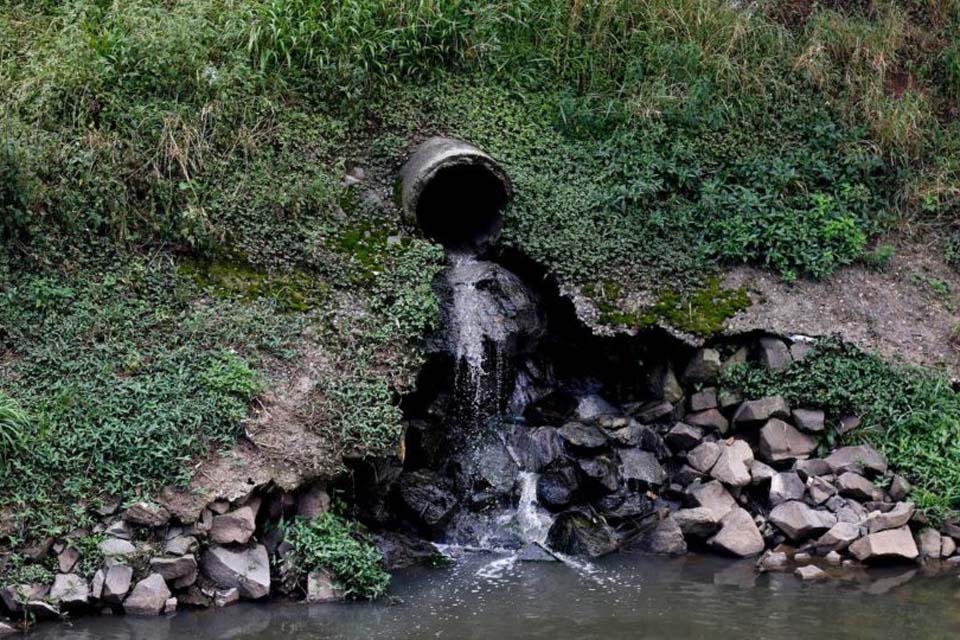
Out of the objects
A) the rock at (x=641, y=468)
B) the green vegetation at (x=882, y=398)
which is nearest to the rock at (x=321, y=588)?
the rock at (x=641, y=468)

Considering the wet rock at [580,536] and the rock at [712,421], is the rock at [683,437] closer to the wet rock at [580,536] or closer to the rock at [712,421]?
the rock at [712,421]

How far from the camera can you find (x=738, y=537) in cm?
898

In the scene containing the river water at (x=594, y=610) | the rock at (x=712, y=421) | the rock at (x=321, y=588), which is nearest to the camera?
the river water at (x=594, y=610)

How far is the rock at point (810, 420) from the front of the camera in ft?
31.9

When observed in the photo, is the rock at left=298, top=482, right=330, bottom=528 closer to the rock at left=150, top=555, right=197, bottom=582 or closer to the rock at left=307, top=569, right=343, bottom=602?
the rock at left=307, top=569, right=343, bottom=602

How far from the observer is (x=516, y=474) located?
9.52m

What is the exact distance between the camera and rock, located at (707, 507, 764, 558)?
8.95m

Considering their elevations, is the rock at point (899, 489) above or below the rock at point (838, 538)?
above

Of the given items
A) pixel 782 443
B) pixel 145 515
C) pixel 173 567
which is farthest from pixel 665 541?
pixel 145 515

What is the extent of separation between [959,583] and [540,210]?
4.57 meters

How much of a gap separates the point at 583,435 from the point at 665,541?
114cm

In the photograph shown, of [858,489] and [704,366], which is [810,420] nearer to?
[858,489]

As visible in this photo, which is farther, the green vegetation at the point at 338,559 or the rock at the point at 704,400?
the rock at the point at 704,400

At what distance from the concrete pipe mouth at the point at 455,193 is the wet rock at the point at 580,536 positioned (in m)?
2.66
